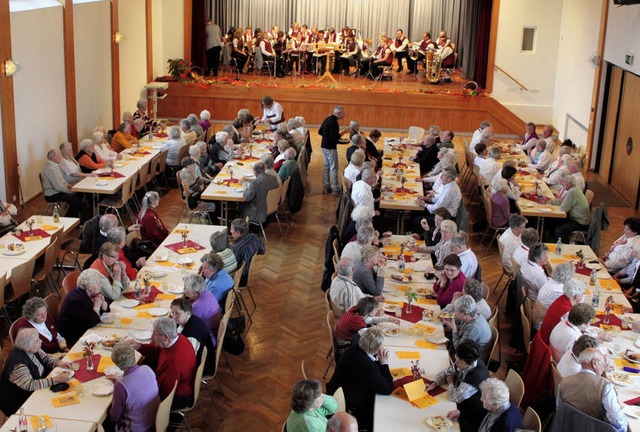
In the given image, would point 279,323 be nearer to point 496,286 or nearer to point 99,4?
point 496,286

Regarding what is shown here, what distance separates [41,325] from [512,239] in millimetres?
5344

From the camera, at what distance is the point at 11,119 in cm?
1245

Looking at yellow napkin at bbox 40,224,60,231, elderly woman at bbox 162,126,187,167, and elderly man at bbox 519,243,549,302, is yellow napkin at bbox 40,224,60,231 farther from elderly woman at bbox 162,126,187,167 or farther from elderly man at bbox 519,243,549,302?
elderly man at bbox 519,243,549,302

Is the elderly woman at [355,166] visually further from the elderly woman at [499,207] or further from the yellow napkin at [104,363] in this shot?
the yellow napkin at [104,363]

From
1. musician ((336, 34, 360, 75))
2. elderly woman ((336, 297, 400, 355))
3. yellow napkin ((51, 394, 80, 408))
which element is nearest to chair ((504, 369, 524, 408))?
elderly woman ((336, 297, 400, 355))

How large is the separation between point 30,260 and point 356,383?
4338 mm

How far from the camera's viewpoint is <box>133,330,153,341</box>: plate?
7.20 m

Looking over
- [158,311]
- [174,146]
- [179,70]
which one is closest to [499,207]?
[158,311]

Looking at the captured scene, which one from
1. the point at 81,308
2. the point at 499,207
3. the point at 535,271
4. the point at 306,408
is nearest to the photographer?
the point at 306,408

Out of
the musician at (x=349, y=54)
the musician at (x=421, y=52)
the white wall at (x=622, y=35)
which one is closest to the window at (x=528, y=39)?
the musician at (x=421, y=52)

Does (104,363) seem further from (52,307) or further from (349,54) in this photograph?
(349,54)

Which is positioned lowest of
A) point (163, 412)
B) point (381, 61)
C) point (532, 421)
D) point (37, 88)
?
point (163, 412)

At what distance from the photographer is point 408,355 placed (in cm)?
700

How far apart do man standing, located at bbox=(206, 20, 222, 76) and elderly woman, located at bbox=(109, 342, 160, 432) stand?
16627 millimetres
